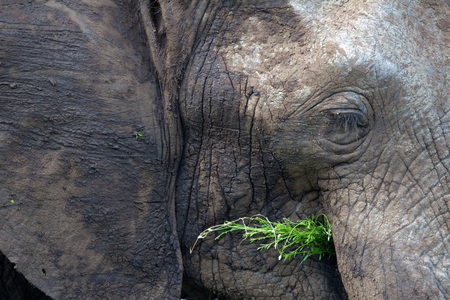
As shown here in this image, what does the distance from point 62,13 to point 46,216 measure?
1.12m

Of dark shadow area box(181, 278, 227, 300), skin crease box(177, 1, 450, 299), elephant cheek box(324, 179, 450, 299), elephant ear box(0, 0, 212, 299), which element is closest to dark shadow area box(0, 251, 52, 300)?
elephant ear box(0, 0, 212, 299)

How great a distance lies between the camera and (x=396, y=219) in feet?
9.32

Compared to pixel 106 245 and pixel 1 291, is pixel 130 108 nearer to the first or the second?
pixel 106 245

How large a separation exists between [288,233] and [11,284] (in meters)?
1.97

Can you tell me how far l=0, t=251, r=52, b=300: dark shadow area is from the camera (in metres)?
3.82

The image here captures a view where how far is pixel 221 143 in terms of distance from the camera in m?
3.27

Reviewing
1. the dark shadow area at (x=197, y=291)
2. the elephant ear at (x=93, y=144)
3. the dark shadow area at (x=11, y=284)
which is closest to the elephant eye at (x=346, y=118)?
the elephant ear at (x=93, y=144)

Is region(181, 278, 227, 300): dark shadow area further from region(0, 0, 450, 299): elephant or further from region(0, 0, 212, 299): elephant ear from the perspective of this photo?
region(0, 0, 212, 299): elephant ear

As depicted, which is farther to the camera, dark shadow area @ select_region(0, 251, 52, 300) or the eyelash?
dark shadow area @ select_region(0, 251, 52, 300)

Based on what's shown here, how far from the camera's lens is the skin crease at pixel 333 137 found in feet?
9.29

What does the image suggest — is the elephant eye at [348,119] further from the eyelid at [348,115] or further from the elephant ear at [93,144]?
the elephant ear at [93,144]

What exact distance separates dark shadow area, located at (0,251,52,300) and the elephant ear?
0.98 m

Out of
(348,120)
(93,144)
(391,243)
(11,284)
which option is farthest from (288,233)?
(11,284)

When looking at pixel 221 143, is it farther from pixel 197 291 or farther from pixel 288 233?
pixel 197 291
